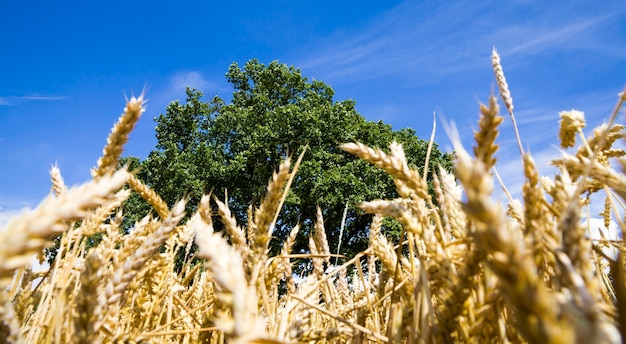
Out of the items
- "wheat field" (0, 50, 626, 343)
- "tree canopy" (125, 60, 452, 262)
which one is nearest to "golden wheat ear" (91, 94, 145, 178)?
"wheat field" (0, 50, 626, 343)

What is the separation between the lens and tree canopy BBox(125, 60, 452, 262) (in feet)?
64.7

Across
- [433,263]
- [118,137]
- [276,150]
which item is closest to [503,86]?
[433,263]

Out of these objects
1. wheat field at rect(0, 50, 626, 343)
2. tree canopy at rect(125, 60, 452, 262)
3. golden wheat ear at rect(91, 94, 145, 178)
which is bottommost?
wheat field at rect(0, 50, 626, 343)

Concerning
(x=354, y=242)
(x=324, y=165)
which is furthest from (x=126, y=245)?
(x=354, y=242)

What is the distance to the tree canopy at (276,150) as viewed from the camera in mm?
19719

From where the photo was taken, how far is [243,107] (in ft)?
77.2

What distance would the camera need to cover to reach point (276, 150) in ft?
69.6

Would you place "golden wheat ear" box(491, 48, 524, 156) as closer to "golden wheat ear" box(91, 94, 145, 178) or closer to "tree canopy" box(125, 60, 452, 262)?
"golden wheat ear" box(91, 94, 145, 178)

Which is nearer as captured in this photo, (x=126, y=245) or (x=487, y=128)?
(x=487, y=128)

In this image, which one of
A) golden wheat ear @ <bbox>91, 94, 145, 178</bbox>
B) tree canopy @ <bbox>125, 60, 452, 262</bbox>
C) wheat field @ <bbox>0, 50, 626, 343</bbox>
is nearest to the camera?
wheat field @ <bbox>0, 50, 626, 343</bbox>

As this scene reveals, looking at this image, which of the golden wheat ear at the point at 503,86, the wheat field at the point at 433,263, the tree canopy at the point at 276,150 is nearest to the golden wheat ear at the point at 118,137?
the wheat field at the point at 433,263

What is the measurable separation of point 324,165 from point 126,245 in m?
20.1

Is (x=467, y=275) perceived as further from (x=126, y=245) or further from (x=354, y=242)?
(x=354, y=242)

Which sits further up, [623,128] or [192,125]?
[192,125]
